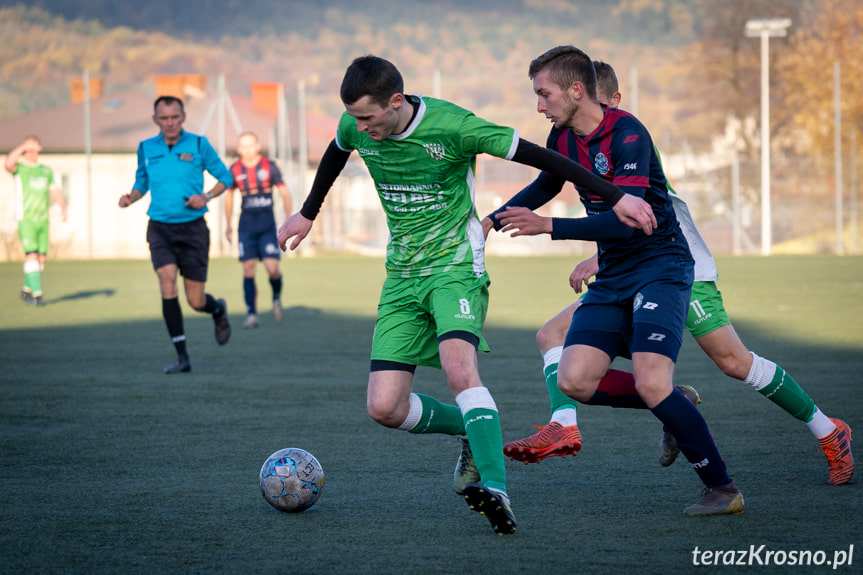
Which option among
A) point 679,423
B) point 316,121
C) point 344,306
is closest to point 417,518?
point 679,423

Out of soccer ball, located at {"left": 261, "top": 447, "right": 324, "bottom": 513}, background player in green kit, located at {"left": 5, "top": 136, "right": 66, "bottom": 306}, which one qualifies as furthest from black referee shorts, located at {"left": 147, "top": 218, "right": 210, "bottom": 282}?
background player in green kit, located at {"left": 5, "top": 136, "right": 66, "bottom": 306}

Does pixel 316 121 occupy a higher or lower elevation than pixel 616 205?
higher

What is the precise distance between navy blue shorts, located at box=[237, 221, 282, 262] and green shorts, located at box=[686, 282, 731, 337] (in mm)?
8831

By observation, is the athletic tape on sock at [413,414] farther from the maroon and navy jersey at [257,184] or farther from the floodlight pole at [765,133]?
the floodlight pole at [765,133]

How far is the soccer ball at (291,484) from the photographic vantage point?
4590 millimetres

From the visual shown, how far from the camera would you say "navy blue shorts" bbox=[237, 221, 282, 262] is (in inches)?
529

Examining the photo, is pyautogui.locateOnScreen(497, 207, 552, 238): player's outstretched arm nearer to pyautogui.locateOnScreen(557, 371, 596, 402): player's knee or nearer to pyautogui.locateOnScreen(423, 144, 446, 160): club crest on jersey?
pyautogui.locateOnScreen(423, 144, 446, 160): club crest on jersey

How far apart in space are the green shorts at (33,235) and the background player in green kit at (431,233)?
12275mm

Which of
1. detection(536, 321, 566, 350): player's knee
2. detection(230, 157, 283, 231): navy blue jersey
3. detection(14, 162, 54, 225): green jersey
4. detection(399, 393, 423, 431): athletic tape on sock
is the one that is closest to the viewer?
detection(399, 393, 423, 431): athletic tape on sock

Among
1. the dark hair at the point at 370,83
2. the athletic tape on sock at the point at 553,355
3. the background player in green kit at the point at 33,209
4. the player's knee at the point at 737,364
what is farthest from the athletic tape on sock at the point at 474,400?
the background player in green kit at the point at 33,209

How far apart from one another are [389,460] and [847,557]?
248 cm

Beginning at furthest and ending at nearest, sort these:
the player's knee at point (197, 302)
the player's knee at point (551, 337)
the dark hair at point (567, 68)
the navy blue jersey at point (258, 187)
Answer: the navy blue jersey at point (258, 187) → the player's knee at point (197, 302) → the player's knee at point (551, 337) → the dark hair at point (567, 68)

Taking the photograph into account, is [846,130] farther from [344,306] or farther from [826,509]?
[826,509]

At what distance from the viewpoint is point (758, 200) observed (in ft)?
124
